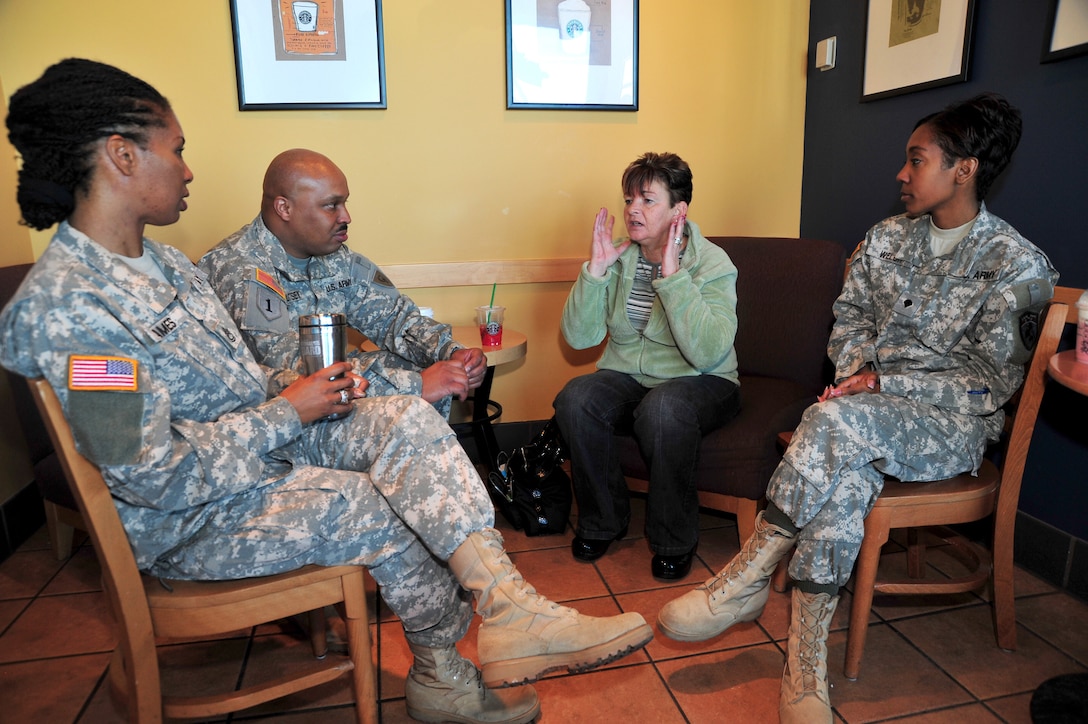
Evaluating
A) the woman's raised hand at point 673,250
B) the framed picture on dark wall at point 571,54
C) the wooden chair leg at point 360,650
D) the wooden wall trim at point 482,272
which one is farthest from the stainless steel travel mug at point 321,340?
the framed picture on dark wall at point 571,54

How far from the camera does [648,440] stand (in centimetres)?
210

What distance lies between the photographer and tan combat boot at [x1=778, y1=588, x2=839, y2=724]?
1505 millimetres

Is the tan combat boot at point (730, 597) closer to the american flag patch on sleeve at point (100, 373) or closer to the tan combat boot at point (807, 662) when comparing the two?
the tan combat boot at point (807, 662)

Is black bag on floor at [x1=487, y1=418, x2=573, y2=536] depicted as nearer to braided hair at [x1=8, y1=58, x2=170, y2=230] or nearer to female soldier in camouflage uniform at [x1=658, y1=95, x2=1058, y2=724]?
female soldier in camouflage uniform at [x1=658, y1=95, x2=1058, y2=724]

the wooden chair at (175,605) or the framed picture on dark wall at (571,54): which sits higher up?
the framed picture on dark wall at (571,54)

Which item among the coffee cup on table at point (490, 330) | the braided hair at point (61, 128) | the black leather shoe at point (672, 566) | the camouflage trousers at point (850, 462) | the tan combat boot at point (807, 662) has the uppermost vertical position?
the braided hair at point (61, 128)

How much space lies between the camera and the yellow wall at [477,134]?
254 cm

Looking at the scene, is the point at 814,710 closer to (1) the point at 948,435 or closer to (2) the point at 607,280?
(1) the point at 948,435

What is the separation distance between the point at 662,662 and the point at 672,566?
0.40 metres

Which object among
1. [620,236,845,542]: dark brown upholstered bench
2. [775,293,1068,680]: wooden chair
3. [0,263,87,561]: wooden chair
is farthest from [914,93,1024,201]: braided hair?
[0,263,87,561]: wooden chair

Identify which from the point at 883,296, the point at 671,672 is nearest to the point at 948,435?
the point at 883,296

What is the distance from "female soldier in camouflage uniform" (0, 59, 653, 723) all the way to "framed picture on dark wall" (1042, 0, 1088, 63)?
6.17 ft

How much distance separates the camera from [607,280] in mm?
2352

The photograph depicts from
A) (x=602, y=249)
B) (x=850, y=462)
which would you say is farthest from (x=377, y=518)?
(x=602, y=249)
